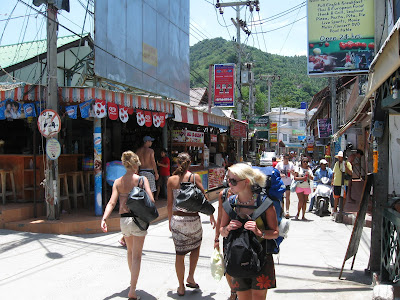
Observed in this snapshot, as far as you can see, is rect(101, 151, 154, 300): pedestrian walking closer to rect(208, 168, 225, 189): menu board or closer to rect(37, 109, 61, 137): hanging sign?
rect(37, 109, 61, 137): hanging sign

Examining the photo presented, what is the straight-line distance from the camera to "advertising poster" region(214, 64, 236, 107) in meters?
19.6

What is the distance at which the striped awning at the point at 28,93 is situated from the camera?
7.44 metres

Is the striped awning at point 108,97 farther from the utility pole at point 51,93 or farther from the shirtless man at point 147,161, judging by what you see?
the shirtless man at point 147,161

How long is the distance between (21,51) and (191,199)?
1441 centimetres

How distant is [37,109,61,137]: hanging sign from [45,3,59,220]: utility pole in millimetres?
270

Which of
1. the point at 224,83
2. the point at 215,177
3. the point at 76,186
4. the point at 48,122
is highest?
the point at 224,83

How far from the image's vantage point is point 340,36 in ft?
30.6

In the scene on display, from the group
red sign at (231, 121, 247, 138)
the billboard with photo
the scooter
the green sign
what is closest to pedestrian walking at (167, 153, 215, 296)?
the scooter

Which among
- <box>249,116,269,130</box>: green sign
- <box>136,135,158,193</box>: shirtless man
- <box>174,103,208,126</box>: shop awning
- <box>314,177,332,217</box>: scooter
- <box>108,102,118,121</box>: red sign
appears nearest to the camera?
<box>108,102,118,121</box>: red sign

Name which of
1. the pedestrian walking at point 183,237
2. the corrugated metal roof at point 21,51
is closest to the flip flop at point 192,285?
the pedestrian walking at point 183,237

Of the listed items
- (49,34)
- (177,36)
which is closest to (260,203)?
(49,34)

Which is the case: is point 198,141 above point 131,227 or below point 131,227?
above

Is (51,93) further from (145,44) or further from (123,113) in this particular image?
(145,44)

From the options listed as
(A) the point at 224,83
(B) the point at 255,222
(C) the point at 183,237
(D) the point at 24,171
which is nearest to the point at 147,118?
(D) the point at 24,171
